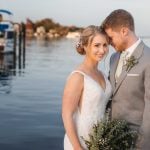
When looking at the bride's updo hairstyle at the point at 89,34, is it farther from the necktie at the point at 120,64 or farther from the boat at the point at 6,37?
the boat at the point at 6,37

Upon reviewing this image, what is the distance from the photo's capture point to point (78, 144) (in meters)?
4.42

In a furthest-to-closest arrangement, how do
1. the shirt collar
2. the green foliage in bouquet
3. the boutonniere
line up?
the shirt collar → the boutonniere → the green foliage in bouquet

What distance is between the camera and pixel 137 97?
4547mm

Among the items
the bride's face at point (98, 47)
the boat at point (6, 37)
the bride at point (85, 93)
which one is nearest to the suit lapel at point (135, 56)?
the bride at point (85, 93)

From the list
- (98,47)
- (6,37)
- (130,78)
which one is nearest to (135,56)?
(130,78)

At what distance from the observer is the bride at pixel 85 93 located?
443cm

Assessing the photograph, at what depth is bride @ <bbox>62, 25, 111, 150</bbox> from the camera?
443 cm

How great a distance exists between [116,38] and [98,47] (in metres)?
0.17

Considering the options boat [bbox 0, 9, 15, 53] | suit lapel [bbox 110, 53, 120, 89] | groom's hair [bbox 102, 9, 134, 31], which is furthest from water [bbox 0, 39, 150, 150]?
boat [bbox 0, 9, 15, 53]

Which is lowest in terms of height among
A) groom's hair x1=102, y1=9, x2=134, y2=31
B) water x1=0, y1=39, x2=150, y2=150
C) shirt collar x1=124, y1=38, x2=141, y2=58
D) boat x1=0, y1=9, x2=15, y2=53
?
boat x1=0, y1=9, x2=15, y2=53

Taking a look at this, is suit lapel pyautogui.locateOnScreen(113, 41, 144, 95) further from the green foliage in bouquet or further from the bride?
the green foliage in bouquet

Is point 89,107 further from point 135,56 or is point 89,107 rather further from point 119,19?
point 119,19

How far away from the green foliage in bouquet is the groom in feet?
0.26

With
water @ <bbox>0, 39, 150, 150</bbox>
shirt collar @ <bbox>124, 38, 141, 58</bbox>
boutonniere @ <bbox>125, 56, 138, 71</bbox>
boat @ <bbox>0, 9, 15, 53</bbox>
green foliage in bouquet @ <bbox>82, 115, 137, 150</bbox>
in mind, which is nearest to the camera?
green foliage in bouquet @ <bbox>82, 115, 137, 150</bbox>
